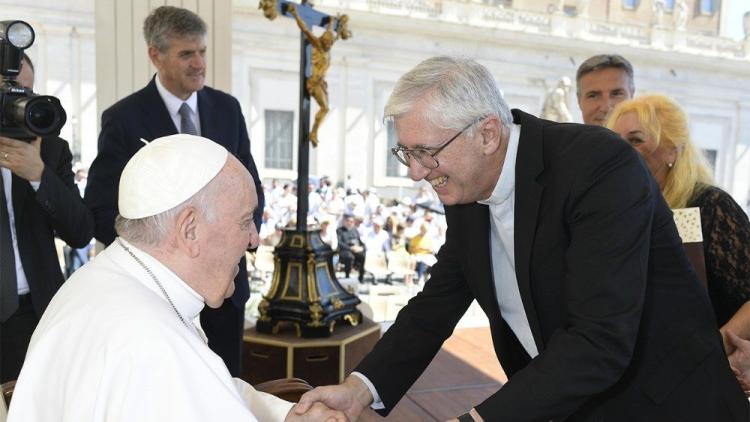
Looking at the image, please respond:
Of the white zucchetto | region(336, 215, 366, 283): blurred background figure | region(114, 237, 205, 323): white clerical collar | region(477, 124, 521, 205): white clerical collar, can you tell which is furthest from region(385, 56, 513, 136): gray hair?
region(336, 215, 366, 283): blurred background figure

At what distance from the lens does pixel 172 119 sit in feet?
9.95

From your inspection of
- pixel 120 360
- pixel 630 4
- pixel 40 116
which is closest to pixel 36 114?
pixel 40 116

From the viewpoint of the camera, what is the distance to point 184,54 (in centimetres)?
298

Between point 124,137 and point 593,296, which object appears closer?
point 593,296

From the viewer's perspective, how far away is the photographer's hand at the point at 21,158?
2389mm

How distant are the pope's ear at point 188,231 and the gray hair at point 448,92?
50cm

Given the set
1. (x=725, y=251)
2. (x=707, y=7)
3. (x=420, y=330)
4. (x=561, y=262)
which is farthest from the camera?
(x=707, y=7)

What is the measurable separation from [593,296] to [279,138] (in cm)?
2170

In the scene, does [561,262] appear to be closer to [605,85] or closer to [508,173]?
[508,173]

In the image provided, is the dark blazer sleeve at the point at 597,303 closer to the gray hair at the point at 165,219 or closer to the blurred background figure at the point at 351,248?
the gray hair at the point at 165,219

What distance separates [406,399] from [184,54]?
6.55 feet

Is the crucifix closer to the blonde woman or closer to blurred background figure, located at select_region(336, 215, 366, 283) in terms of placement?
the blonde woman

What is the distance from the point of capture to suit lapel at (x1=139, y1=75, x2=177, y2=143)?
296 centimetres

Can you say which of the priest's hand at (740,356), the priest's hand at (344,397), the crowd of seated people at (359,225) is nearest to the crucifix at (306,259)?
the priest's hand at (344,397)
